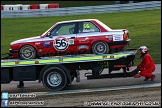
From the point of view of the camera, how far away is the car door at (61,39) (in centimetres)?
1161

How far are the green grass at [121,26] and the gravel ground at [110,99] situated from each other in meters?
7.95

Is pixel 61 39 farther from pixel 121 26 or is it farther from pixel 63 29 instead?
pixel 121 26

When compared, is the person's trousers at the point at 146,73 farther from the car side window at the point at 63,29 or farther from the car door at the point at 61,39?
the car side window at the point at 63,29

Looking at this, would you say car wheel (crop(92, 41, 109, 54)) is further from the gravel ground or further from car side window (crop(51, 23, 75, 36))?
the gravel ground

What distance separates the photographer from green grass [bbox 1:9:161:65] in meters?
20.8

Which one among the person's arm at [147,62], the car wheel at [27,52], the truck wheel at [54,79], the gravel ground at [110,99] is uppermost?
the car wheel at [27,52]

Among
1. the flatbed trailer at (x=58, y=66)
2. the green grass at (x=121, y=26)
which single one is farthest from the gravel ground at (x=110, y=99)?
the green grass at (x=121, y=26)

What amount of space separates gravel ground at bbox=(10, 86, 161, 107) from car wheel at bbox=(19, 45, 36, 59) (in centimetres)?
189

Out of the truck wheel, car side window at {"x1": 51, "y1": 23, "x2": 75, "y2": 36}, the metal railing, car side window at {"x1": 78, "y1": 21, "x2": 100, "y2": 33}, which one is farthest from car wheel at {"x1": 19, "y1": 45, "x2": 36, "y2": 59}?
the metal railing

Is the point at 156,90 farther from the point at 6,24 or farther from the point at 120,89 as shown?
the point at 6,24

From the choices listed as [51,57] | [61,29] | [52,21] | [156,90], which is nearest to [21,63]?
[51,57]

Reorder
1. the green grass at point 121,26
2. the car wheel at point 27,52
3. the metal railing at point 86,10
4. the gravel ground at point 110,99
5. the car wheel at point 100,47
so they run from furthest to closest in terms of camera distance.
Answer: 1. the metal railing at point 86,10
2. the green grass at point 121,26
3. the car wheel at point 27,52
4. the car wheel at point 100,47
5. the gravel ground at point 110,99

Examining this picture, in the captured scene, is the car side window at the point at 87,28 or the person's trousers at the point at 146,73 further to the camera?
the car side window at the point at 87,28

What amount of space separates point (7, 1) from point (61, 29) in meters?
33.2
